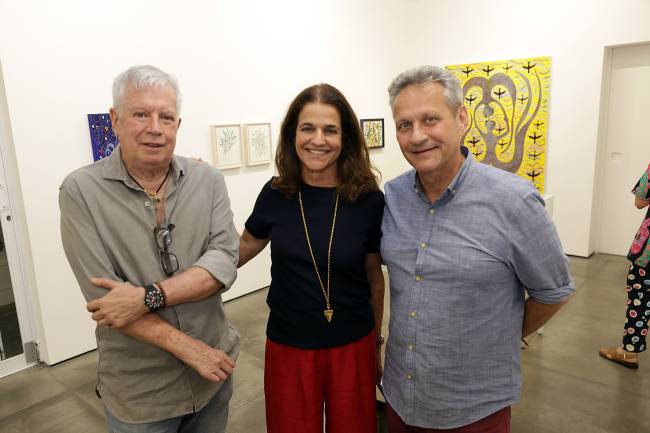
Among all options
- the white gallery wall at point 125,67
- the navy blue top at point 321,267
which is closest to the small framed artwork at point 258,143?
A: the white gallery wall at point 125,67

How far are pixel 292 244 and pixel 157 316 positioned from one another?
1.70ft

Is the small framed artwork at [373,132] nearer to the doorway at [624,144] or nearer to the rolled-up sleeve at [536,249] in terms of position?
the doorway at [624,144]

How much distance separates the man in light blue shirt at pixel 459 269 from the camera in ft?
4.29

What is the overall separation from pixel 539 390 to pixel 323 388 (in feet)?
6.84

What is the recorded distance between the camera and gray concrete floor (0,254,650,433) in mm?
2754

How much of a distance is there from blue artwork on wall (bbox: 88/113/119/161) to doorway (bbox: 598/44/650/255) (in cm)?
566

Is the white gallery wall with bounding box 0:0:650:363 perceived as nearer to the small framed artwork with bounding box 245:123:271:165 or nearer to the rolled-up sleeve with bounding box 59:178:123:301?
the small framed artwork with bounding box 245:123:271:165

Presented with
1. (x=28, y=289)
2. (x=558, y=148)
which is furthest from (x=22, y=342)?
(x=558, y=148)

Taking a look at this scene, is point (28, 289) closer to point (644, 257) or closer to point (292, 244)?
point (292, 244)

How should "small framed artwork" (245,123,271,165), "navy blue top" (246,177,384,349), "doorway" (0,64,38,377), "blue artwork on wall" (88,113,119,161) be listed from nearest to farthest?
"navy blue top" (246,177,384,349), "doorway" (0,64,38,377), "blue artwork on wall" (88,113,119,161), "small framed artwork" (245,123,271,165)

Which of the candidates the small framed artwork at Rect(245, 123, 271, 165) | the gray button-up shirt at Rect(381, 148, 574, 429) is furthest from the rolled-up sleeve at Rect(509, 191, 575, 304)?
the small framed artwork at Rect(245, 123, 271, 165)

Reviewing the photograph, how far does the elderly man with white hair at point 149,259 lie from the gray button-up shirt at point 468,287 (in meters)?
0.60

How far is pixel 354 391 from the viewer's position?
1.62 metres

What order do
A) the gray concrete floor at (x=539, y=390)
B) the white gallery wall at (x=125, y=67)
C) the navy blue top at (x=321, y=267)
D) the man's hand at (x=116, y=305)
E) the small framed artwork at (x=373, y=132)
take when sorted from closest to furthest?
the man's hand at (x=116, y=305)
the navy blue top at (x=321, y=267)
the gray concrete floor at (x=539, y=390)
the white gallery wall at (x=125, y=67)
the small framed artwork at (x=373, y=132)
